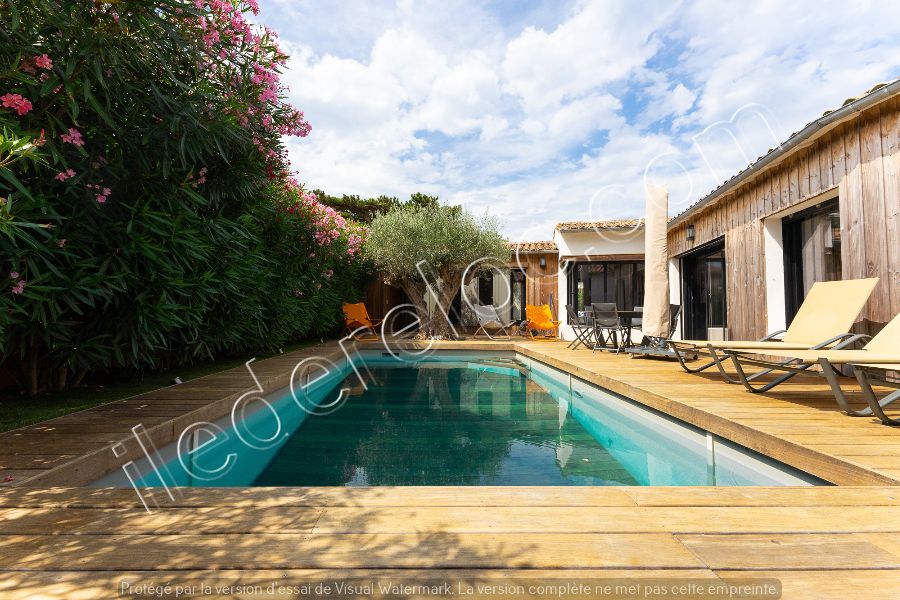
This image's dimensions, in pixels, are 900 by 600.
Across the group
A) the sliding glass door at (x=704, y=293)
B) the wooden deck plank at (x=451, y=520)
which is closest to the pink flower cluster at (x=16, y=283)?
the wooden deck plank at (x=451, y=520)

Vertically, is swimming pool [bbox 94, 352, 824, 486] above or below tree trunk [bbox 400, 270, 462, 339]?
below

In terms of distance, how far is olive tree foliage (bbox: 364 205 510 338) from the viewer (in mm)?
11016

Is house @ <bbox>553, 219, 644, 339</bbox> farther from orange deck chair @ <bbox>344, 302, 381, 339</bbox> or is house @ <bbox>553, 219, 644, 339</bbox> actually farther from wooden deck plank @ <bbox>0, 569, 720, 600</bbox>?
wooden deck plank @ <bbox>0, 569, 720, 600</bbox>

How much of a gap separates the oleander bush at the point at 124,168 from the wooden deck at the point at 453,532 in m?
1.24

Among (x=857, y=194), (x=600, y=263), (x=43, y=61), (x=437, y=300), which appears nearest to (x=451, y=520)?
(x=43, y=61)

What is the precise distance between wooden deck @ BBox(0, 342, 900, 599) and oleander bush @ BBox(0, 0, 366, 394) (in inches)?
48.8

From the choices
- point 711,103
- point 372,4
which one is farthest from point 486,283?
point 372,4

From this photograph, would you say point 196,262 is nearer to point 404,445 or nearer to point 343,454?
point 343,454

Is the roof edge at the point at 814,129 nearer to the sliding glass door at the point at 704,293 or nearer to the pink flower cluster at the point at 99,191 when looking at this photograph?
the sliding glass door at the point at 704,293

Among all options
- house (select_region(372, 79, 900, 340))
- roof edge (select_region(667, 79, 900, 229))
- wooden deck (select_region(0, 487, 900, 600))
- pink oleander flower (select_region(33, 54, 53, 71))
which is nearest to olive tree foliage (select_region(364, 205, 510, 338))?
house (select_region(372, 79, 900, 340))

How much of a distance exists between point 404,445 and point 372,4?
23.2ft

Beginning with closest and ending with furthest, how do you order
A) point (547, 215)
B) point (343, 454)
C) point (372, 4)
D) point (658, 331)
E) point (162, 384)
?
point (343, 454)
point (162, 384)
point (658, 331)
point (372, 4)
point (547, 215)

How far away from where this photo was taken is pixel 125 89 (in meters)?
2.91

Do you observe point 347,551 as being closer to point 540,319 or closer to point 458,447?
point 458,447
